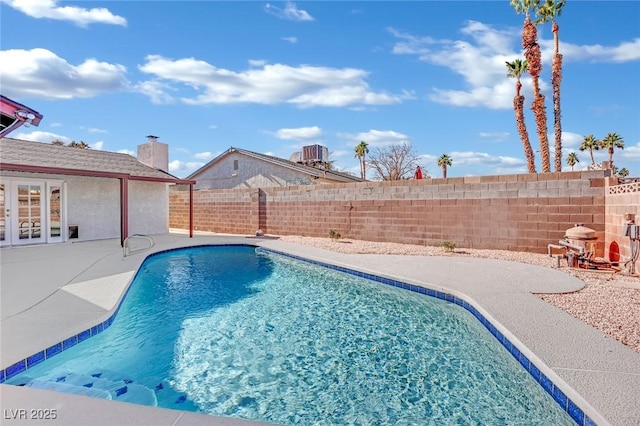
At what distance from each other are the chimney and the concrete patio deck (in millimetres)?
7541

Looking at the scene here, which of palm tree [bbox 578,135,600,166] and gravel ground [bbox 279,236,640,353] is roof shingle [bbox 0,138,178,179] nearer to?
gravel ground [bbox 279,236,640,353]

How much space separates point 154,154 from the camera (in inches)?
658

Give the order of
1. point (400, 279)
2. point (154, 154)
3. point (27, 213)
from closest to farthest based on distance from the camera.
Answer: point (400, 279) → point (27, 213) → point (154, 154)

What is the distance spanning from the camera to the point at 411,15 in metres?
11.4

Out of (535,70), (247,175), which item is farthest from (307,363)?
(247,175)

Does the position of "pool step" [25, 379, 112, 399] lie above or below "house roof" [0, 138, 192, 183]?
below

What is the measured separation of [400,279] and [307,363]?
11.1 ft

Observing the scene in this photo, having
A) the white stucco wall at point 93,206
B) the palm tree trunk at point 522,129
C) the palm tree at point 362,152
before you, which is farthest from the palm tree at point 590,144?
the white stucco wall at point 93,206

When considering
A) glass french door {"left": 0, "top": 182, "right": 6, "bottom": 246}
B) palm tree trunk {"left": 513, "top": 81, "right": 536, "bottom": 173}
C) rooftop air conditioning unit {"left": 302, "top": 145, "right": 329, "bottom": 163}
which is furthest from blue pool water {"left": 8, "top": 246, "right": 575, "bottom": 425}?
rooftop air conditioning unit {"left": 302, "top": 145, "right": 329, "bottom": 163}

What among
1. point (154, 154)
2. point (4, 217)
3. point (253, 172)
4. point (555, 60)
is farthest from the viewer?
point (253, 172)

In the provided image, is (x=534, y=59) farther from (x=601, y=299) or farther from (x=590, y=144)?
(x=590, y=144)

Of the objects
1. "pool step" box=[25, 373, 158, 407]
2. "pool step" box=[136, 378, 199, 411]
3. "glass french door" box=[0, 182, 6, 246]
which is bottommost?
"pool step" box=[136, 378, 199, 411]

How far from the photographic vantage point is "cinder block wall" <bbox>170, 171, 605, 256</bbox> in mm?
9102

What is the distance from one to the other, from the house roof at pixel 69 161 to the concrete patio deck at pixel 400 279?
257 centimetres
